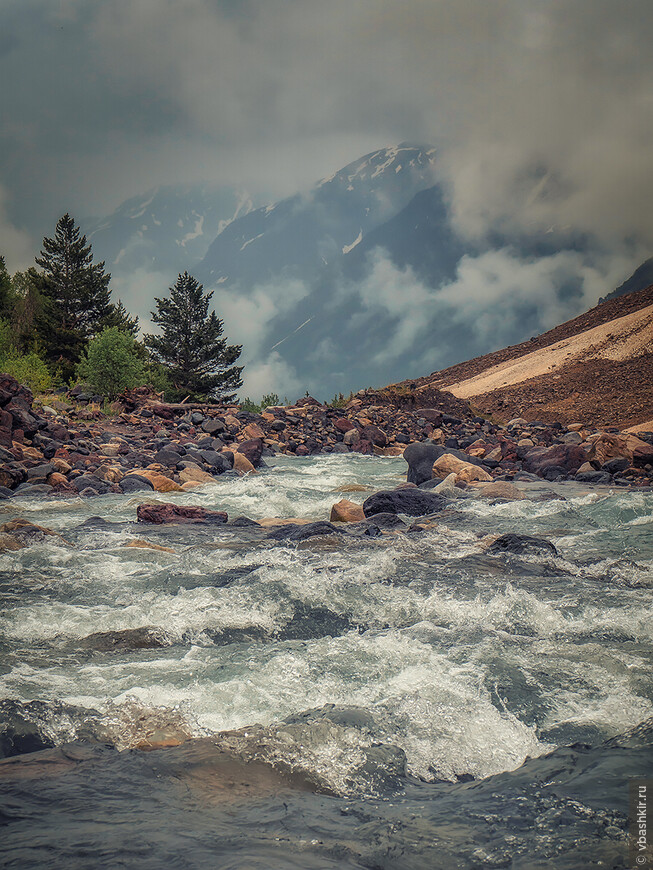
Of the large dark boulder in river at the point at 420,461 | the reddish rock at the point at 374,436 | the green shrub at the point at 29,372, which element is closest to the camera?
the large dark boulder in river at the point at 420,461

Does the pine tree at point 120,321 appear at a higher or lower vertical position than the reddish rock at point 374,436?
higher

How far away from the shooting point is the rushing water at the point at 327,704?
2.02 m

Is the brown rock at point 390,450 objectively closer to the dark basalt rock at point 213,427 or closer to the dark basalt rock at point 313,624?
the dark basalt rock at point 213,427

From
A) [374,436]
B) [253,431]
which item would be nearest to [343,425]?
[374,436]

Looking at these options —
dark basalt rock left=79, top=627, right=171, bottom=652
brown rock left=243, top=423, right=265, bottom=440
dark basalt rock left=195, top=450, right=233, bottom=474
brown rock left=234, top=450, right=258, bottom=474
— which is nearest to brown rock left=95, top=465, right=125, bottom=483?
dark basalt rock left=195, top=450, right=233, bottom=474

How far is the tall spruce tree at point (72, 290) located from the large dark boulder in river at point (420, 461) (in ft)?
90.4

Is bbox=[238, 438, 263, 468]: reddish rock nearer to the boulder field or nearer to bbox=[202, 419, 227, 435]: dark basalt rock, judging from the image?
the boulder field

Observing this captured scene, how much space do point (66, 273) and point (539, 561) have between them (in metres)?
37.0

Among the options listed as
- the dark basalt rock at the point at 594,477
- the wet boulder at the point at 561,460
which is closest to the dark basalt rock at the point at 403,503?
the dark basalt rock at the point at 594,477

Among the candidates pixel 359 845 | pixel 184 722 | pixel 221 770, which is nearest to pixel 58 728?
pixel 184 722

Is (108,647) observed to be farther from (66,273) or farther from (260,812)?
(66,273)

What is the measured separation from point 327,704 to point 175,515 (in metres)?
5.97

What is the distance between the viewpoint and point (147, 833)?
1.98 m

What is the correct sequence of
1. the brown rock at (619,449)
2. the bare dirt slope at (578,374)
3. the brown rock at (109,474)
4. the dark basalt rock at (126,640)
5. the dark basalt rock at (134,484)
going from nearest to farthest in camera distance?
the dark basalt rock at (126,640)
the dark basalt rock at (134,484)
the brown rock at (109,474)
the brown rock at (619,449)
the bare dirt slope at (578,374)
